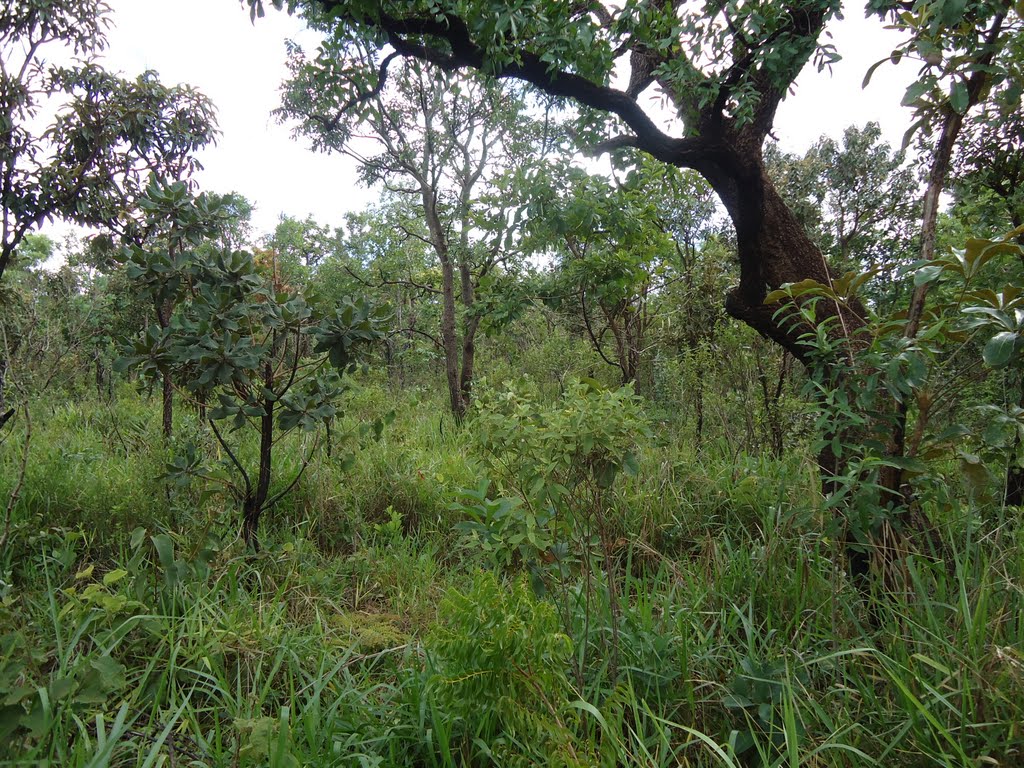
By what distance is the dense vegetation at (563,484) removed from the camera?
4.69 ft

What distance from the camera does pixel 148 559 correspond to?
255 centimetres

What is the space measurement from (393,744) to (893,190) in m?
10.6

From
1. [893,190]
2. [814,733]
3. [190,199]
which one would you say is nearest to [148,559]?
[190,199]

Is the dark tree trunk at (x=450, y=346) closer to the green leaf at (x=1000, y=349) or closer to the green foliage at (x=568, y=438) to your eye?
the green foliage at (x=568, y=438)

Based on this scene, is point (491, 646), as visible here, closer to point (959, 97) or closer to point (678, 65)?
point (959, 97)

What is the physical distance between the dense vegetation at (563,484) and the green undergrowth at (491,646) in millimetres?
16

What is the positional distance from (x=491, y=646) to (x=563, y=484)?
556 mm

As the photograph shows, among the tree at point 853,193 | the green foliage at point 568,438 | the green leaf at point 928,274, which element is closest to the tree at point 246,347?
the green foliage at point 568,438

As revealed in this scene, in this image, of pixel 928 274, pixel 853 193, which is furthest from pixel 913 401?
pixel 853 193

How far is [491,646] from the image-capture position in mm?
1326

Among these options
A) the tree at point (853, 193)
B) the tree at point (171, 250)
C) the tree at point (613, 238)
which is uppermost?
the tree at point (853, 193)

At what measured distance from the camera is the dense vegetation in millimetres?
1430

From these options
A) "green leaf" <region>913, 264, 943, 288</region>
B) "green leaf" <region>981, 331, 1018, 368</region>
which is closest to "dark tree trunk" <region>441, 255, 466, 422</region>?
"green leaf" <region>913, 264, 943, 288</region>

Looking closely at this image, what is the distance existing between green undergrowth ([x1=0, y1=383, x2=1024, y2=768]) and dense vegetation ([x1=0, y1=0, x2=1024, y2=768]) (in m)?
0.02
